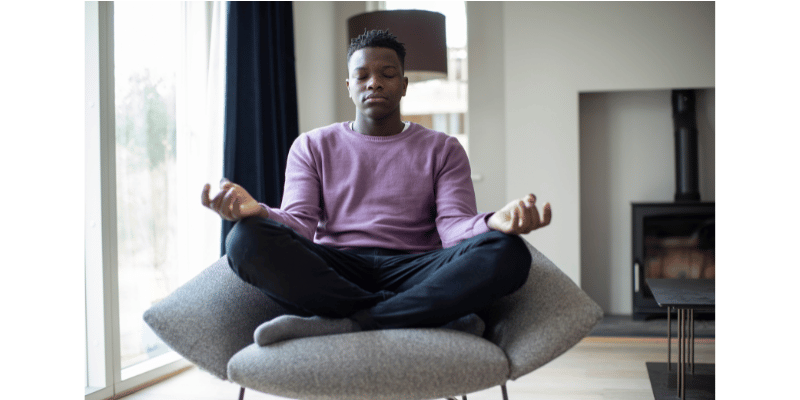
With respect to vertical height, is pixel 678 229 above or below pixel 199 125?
below

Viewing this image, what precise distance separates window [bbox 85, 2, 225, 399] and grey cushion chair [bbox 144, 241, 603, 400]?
0.97 m

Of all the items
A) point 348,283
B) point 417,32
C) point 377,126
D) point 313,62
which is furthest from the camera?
point 313,62

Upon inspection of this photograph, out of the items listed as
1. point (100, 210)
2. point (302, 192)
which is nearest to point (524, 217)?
point (302, 192)

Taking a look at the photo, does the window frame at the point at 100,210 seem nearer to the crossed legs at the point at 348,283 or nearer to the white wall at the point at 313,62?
the crossed legs at the point at 348,283

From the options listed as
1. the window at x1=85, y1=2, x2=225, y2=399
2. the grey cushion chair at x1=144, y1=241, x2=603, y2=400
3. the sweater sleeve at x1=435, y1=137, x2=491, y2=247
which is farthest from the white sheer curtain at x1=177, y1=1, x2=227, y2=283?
the grey cushion chair at x1=144, y1=241, x2=603, y2=400

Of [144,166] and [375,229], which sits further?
[144,166]

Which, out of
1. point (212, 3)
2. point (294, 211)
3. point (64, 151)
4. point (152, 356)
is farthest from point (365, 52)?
point (152, 356)

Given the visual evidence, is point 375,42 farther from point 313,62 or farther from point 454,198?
point 313,62

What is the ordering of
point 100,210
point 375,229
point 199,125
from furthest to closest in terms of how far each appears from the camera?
point 199,125 < point 100,210 < point 375,229

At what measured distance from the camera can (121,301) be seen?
94.2 inches

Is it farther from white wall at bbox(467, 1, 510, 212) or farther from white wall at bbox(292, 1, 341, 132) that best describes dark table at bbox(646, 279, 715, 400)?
white wall at bbox(292, 1, 341, 132)

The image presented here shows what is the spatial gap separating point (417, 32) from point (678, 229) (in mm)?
2102

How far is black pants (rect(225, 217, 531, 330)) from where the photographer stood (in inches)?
47.9

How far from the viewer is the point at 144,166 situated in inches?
98.9
